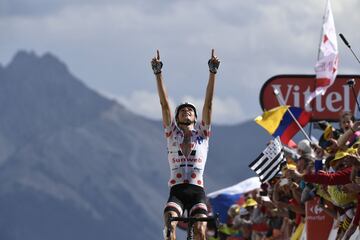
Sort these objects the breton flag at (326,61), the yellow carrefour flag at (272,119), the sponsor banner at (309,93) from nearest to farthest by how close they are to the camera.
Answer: the yellow carrefour flag at (272,119) → the breton flag at (326,61) → the sponsor banner at (309,93)

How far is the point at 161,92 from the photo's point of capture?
21875mm

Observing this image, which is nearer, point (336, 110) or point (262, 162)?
point (262, 162)

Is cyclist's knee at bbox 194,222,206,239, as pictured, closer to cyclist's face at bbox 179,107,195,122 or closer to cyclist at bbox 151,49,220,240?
cyclist at bbox 151,49,220,240

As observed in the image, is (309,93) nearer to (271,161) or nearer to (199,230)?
(271,161)

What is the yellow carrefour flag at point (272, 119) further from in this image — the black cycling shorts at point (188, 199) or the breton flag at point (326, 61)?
the black cycling shorts at point (188, 199)

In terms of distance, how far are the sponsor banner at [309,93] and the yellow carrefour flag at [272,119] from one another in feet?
17.4

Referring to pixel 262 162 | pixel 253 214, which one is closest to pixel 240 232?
pixel 253 214

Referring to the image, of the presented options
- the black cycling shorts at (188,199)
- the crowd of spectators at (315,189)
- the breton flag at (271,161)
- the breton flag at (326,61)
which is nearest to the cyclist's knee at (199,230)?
the black cycling shorts at (188,199)

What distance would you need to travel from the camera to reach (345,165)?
22781 millimetres

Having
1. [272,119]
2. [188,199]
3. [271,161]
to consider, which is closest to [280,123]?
[272,119]

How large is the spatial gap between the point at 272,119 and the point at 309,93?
6.54 meters

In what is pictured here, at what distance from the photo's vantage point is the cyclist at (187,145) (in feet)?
69.8

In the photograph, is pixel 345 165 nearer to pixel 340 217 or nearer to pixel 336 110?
pixel 340 217

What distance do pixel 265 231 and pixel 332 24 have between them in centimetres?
520
